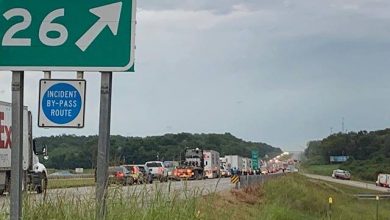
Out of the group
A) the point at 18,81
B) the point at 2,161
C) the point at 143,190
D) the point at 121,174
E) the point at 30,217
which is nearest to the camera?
the point at 18,81

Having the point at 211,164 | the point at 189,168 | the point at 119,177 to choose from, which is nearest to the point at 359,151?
the point at 211,164

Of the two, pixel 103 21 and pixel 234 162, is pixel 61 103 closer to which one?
pixel 103 21

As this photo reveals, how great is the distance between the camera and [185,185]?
8.92 m

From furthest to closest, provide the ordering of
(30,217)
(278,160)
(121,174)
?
(278,160) < (121,174) < (30,217)

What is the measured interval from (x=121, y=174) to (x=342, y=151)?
151 metres

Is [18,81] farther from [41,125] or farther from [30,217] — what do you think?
[30,217]

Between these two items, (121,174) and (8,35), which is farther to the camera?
(121,174)

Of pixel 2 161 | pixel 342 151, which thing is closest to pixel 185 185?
pixel 2 161

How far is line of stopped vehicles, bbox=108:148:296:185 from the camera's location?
906 centimetres

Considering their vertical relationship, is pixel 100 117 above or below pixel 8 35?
below

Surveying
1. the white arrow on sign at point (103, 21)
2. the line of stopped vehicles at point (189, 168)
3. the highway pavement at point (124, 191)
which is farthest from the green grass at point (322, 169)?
the white arrow on sign at point (103, 21)

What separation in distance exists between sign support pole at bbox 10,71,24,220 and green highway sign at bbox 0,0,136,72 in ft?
0.91

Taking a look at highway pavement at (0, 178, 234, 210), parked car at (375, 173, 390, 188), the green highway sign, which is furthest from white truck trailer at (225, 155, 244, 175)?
the green highway sign

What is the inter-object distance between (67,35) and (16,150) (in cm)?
102
